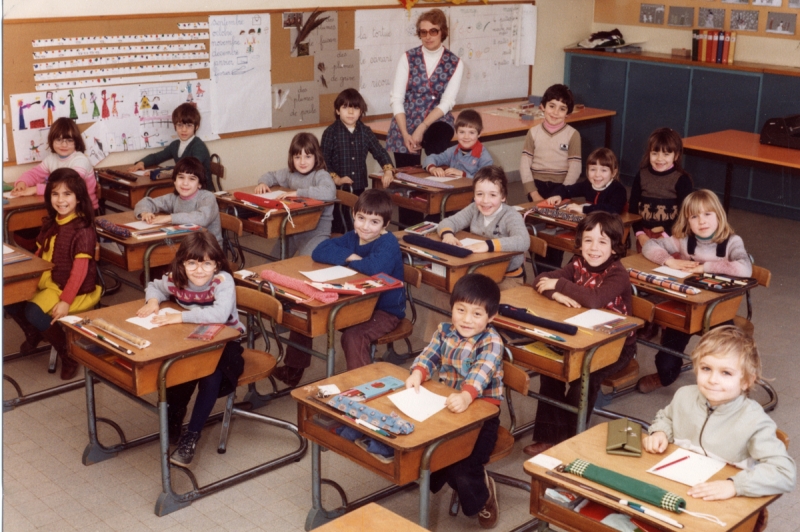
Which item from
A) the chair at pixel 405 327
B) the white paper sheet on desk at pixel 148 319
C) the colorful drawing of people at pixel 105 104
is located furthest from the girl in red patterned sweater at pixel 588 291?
the colorful drawing of people at pixel 105 104

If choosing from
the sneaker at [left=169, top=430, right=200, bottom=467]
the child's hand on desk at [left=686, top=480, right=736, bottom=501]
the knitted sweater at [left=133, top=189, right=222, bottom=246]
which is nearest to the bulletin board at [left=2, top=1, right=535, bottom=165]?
the knitted sweater at [left=133, top=189, right=222, bottom=246]

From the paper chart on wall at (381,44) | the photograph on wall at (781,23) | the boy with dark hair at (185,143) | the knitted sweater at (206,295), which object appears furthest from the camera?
the photograph on wall at (781,23)

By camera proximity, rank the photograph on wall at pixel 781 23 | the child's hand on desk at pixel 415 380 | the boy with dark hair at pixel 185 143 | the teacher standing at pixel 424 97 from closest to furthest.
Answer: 1. the child's hand on desk at pixel 415 380
2. the boy with dark hair at pixel 185 143
3. the teacher standing at pixel 424 97
4. the photograph on wall at pixel 781 23

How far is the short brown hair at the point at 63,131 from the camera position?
18.7ft

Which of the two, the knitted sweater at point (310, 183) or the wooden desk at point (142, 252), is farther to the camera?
the knitted sweater at point (310, 183)

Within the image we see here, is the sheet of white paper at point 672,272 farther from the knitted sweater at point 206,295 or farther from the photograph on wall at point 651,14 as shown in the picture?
the photograph on wall at point 651,14

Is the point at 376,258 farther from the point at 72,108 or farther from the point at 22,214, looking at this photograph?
the point at 72,108

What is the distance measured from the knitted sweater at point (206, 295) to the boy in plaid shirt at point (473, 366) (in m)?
0.89

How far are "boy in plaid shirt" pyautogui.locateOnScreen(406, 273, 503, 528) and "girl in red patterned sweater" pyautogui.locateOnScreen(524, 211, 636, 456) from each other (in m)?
0.61

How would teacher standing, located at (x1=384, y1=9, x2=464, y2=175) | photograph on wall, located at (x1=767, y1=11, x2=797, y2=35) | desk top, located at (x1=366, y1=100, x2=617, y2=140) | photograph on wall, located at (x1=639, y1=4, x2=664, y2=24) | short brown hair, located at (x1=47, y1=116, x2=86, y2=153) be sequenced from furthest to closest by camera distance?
photograph on wall, located at (x1=639, y1=4, x2=664, y2=24), photograph on wall, located at (x1=767, y1=11, x2=797, y2=35), desk top, located at (x1=366, y1=100, x2=617, y2=140), teacher standing, located at (x1=384, y1=9, x2=464, y2=175), short brown hair, located at (x1=47, y1=116, x2=86, y2=153)

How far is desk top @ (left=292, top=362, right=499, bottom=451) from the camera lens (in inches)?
105

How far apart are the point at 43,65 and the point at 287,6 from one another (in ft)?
6.34

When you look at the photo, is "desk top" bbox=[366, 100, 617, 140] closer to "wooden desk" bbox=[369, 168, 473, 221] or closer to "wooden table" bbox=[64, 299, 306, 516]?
"wooden desk" bbox=[369, 168, 473, 221]

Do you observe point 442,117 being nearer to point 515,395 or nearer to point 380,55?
point 380,55
